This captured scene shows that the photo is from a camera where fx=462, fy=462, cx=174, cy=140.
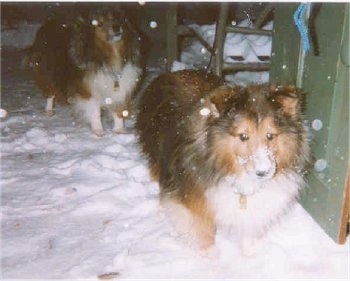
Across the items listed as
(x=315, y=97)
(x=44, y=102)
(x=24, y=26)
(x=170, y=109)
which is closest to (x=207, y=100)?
(x=170, y=109)

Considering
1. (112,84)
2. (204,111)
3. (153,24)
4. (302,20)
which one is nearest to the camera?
(204,111)

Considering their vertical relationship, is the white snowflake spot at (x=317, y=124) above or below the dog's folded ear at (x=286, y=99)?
below

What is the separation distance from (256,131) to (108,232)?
4.96 feet

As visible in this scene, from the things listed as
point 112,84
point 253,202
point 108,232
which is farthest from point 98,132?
point 253,202

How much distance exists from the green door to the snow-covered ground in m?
0.23

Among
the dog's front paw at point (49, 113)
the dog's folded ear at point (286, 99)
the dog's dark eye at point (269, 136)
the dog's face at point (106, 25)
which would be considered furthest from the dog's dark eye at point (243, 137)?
the dog's front paw at point (49, 113)

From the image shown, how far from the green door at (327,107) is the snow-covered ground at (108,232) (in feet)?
0.77

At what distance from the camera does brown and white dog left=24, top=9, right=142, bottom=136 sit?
16.6 feet

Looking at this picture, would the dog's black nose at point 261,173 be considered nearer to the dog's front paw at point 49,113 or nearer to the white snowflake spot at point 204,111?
the white snowflake spot at point 204,111

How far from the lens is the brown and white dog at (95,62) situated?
5.05 meters

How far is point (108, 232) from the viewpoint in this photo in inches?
139

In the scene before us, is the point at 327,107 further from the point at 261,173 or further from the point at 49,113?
the point at 49,113

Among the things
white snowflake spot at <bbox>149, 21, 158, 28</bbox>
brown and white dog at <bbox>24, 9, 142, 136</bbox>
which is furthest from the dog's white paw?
white snowflake spot at <bbox>149, 21, 158, 28</bbox>

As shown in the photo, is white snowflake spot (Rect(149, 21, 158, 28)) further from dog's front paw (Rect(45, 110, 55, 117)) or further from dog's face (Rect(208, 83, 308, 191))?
dog's face (Rect(208, 83, 308, 191))
